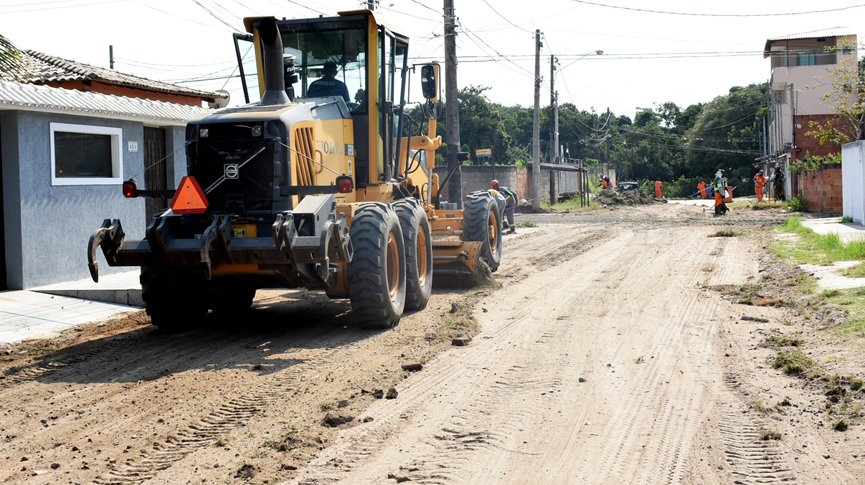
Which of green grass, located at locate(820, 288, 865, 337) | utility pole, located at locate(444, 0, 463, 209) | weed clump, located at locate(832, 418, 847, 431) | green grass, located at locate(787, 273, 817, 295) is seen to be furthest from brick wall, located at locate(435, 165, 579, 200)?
weed clump, located at locate(832, 418, 847, 431)

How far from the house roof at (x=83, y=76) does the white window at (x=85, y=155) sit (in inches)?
225

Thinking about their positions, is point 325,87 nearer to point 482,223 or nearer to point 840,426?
point 482,223

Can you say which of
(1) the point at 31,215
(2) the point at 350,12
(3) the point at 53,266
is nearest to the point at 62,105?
(1) the point at 31,215

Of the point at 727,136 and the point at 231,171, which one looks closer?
the point at 231,171

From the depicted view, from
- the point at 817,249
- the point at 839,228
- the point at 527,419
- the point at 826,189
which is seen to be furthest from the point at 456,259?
the point at 826,189

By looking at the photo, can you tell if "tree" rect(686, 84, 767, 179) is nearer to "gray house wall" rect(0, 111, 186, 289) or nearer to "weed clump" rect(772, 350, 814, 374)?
"gray house wall" rect(0, 111, 186, 289)

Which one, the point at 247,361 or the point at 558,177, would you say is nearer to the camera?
the point at 247,361

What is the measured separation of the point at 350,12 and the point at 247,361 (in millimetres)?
4500

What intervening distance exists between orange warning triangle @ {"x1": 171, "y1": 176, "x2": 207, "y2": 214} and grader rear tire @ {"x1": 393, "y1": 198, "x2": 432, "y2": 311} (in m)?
2.57

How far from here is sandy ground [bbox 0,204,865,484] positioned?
4.77 m

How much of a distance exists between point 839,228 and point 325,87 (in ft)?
52.7

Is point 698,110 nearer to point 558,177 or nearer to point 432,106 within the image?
point 558,177

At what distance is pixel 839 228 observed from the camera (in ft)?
66.9

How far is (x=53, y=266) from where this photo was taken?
12.2 metres
